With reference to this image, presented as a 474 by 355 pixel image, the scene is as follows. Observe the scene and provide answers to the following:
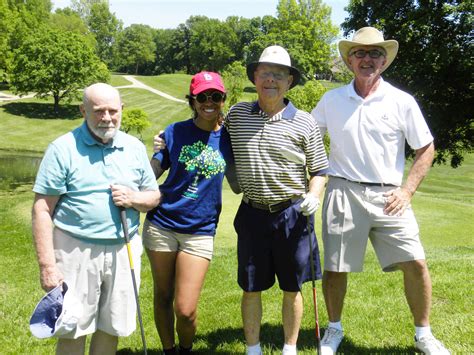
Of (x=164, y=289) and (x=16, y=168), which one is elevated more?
(x=164, y=289)

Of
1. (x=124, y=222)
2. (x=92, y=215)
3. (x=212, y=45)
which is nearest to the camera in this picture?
(x=92, y=215)

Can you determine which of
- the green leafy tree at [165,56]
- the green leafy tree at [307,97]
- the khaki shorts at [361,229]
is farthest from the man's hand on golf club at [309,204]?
the green leafy tree at [165,56]

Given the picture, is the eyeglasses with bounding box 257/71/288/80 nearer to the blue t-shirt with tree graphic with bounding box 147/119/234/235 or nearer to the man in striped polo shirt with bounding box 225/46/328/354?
the man in striped polo shirt with bounding box 225/46/328/354

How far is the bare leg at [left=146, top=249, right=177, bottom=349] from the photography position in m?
4.04

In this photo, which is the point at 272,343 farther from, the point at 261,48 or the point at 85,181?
the point at 261,48

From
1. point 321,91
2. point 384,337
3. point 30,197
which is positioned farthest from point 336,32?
point 384,337

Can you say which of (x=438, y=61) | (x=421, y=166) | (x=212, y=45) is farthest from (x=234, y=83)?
(x=212, y=45)

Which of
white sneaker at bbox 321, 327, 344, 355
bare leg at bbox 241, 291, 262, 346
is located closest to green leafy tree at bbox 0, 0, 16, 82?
bare leg at bbox 241, 291, 262, 346

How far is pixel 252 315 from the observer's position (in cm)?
409

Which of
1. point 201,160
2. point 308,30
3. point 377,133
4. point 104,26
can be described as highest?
point 308,30

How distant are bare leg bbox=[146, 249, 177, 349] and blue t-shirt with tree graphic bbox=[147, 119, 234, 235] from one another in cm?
27

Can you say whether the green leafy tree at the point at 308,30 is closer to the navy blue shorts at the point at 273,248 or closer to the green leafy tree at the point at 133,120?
the green leafy tree at the point at 133,120

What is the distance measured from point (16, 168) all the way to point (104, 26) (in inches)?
3110

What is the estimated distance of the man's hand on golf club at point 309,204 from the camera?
3.68 meters
